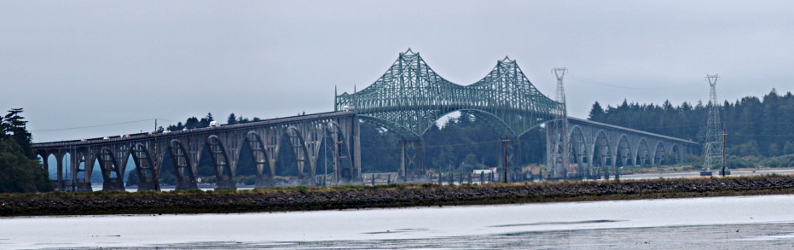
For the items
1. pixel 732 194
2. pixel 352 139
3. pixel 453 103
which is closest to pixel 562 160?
pixel 453 103

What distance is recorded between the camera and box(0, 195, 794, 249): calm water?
127 ft

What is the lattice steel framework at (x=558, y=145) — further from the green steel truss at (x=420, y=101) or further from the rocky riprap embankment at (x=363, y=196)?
the rocky riprap embankment at (x=363, y=196)

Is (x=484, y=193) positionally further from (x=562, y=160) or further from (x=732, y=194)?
(x=562, y=160)

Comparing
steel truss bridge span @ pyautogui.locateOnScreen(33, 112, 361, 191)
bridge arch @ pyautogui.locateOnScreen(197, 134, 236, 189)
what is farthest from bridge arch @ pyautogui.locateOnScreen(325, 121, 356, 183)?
bridge arch @ pyautogui.locateOnScreen(197, 134, 236, 189)

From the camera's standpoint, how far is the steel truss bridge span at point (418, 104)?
16362 centimetres

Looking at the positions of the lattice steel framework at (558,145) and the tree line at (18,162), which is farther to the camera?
the lattice steel framework at (558,145)

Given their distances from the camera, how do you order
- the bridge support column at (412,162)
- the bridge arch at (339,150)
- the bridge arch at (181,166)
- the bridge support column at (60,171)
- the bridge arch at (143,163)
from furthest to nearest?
the bridge support column at (412,162), the bridge arch at (339,150), the bridge arch at (181,166), the bridge arch at (143,163), the bridge support column at (60,171)

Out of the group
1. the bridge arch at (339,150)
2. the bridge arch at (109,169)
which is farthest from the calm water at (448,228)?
the bridge arch at (339,150)

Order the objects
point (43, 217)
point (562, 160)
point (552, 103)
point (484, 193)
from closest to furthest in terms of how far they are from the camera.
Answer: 1. point (43, 217)
2. point (484, 193)
3. point (562, 160)
4. point (552, 103)

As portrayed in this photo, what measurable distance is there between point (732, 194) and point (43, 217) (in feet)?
148

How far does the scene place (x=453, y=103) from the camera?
169000mm

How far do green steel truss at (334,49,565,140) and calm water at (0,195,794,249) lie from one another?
97898mm

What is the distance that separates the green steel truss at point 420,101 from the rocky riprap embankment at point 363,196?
82.5 m

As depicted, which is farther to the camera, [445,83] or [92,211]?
[445,83]
